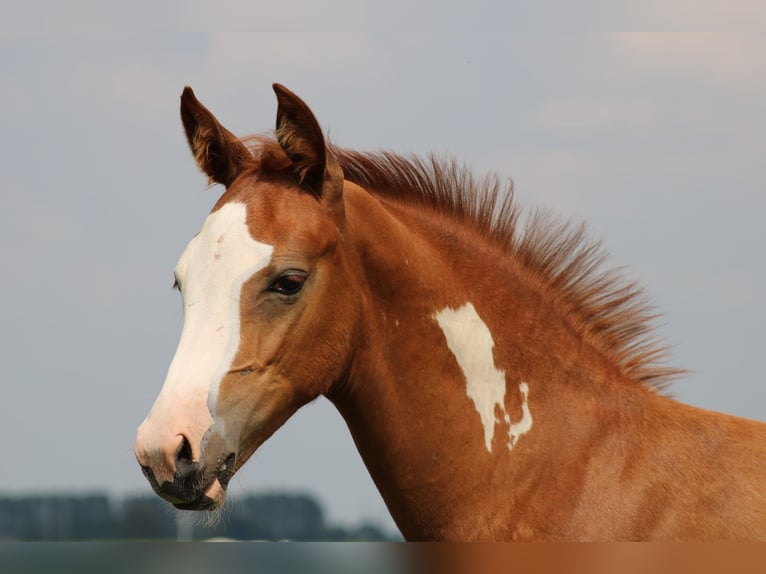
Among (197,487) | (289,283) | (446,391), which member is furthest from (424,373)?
(197,487)

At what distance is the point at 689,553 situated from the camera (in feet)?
11.8

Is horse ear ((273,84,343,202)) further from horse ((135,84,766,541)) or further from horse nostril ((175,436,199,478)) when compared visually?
horse nostril ((175,436,199,478))

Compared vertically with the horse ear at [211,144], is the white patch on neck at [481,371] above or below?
below

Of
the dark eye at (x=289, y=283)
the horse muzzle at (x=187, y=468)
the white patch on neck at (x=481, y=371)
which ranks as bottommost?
the horse muzzle at (x=187, y=468)

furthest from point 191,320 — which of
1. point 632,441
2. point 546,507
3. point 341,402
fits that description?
point 632,441

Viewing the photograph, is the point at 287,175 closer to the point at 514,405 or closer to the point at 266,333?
the point at 266,333

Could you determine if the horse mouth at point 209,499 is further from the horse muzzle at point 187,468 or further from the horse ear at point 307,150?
the horse ear at point 307,150

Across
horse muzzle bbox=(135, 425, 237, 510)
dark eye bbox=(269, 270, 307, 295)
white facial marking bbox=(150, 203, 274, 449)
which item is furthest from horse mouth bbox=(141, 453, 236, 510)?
dark eye bbox=(269, 270, 307, 295)

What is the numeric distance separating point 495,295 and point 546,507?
117 centimetres

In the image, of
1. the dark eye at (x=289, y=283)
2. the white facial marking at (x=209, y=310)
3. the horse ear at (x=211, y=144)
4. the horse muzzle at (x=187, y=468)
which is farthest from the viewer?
the horse ear at (x=211, y=144)

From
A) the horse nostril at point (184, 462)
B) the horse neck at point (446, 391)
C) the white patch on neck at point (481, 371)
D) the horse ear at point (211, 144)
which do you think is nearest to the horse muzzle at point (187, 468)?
the horse nostril at point (184, 462)

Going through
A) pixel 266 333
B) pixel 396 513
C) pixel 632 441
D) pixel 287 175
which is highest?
pixel 287 175

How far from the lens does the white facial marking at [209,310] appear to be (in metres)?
4.27

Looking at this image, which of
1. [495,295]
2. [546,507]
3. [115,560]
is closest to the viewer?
[115,560]
